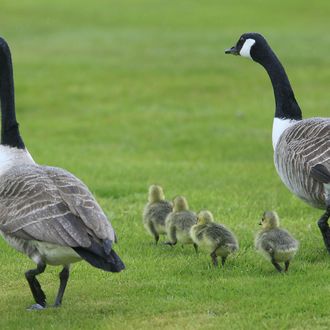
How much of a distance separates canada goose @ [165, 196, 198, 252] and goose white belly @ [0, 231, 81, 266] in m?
2.10

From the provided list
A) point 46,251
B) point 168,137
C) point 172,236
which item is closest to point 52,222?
point 46,251

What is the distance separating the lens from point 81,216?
673 cm

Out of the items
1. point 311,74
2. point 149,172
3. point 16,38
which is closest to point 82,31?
point 16,38

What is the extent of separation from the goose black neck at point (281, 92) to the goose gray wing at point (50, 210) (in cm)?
319

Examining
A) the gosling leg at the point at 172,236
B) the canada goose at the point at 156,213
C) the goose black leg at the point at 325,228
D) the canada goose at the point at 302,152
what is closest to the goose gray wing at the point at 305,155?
the canada goose at the point at 302,152

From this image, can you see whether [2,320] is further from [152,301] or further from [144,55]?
[144,55]

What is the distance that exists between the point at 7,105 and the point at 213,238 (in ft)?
8.30

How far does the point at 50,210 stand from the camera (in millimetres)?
6836

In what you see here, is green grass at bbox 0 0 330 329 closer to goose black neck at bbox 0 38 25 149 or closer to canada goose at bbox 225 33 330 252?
canada goose at bbox 225 33 330 252

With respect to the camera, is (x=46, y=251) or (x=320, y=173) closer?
(x=46, y=251)

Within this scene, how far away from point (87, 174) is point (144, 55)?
13.2 metres

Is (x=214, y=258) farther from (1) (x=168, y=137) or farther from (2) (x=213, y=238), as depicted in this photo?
(1) (x=168, y=137)

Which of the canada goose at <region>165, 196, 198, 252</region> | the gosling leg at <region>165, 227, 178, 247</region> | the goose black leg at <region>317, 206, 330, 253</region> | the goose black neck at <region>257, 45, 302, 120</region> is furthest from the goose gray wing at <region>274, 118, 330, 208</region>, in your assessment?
the gosling leg at <region>165, 227, 178, 247</region>

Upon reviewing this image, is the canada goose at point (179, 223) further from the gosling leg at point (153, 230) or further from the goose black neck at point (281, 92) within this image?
the goose black neck at point (281, 92)
